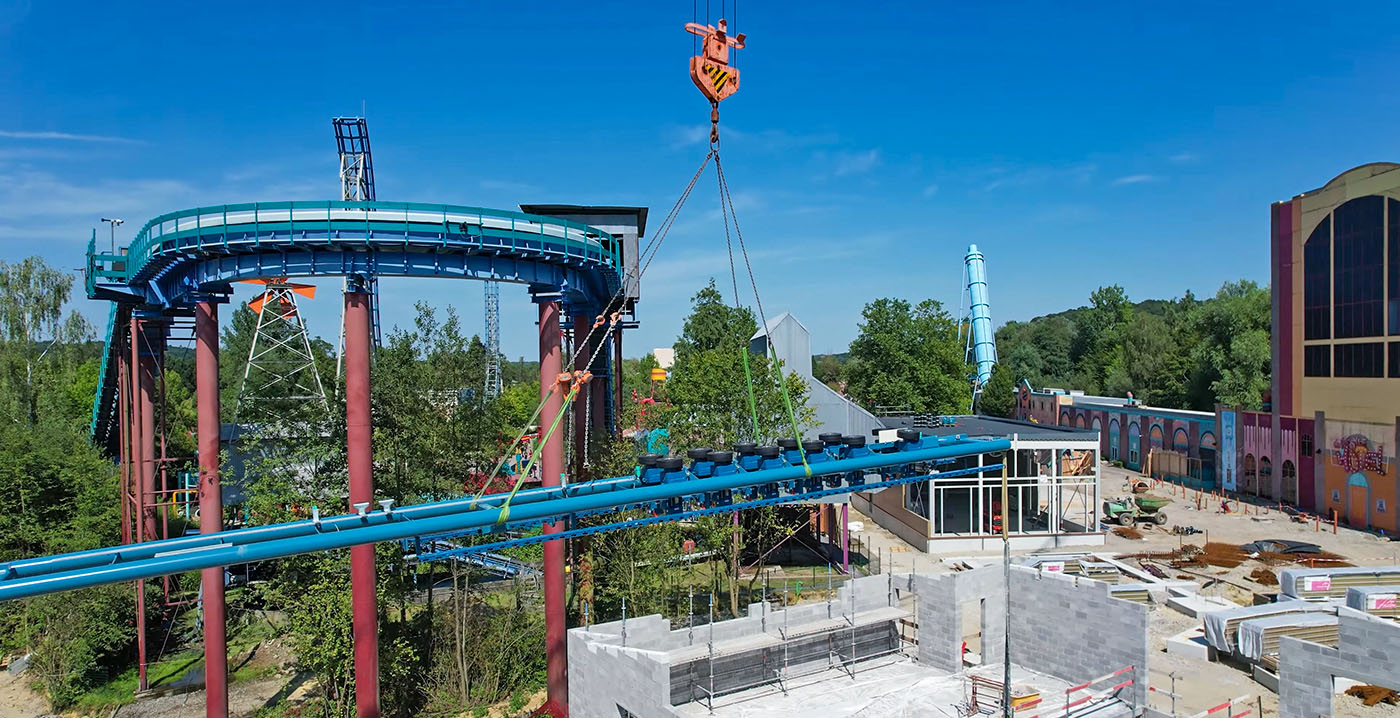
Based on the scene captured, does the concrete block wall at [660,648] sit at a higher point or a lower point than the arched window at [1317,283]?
lower

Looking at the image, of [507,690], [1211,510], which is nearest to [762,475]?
[507,690]

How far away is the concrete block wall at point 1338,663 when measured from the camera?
16156 millimetres

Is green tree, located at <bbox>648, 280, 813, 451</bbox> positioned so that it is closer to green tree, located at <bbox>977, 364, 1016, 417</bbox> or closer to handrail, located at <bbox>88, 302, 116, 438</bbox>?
handrail, located at <bbox>88, 302, 116, 438</bbox>

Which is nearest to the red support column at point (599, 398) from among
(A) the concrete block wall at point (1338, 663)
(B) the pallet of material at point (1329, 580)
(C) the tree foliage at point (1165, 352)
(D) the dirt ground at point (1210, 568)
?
(D) the dirt ground at point (1210, 568)

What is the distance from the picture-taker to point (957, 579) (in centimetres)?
2242

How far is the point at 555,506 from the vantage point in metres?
14.1

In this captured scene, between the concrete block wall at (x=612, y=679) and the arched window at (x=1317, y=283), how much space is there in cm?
4588

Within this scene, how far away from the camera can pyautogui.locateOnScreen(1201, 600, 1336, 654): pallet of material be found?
24188 mm

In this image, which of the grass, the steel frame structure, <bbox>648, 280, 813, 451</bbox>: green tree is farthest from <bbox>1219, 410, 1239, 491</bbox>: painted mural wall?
the grass

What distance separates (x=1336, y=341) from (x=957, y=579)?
35982mm

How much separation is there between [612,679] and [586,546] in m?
6.44

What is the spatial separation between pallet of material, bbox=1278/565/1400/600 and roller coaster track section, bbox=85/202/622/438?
2813cm

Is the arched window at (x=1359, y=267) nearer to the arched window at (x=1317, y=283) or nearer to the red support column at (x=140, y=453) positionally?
the arched window at (x=1317, y=283)

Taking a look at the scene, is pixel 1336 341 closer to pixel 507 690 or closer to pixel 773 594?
pixel 773 594
